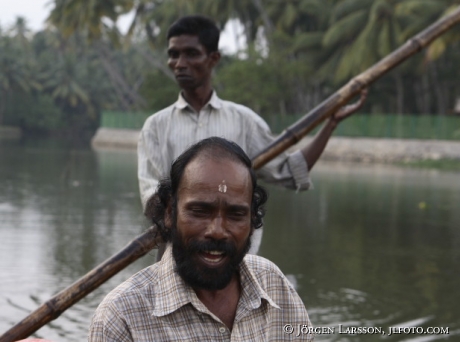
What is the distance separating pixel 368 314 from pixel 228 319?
15.9 feet

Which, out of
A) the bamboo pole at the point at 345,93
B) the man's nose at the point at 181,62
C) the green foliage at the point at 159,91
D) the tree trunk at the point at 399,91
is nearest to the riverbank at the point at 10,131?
the green foliage at the point at 159,91

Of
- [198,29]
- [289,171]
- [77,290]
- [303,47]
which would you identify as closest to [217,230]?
[77,290]

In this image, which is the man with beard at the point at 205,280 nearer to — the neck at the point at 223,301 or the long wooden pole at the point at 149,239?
the neck at the point at 223,301

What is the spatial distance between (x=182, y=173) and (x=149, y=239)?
1.64m

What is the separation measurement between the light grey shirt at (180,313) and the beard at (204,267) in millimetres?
26

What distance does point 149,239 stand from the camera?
3.96 meters

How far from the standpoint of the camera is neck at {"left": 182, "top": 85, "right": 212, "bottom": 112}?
14.4 ft

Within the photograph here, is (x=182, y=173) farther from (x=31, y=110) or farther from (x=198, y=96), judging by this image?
(x=31, y=110)

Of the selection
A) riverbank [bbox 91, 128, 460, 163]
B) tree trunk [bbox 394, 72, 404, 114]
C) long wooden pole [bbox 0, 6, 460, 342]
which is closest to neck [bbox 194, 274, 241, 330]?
long wooden pole [bbox 0, 6, 460, 342]

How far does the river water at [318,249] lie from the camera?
22.5 feet

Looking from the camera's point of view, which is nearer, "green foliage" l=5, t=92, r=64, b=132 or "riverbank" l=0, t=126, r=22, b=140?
"riverbank" l=0, t=126, r=22, b=140

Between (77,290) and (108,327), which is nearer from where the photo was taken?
(108,327)

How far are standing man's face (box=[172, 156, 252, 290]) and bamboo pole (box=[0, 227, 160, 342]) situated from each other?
1.63 meters

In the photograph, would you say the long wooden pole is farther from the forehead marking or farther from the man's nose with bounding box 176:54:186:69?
the forehead marking
